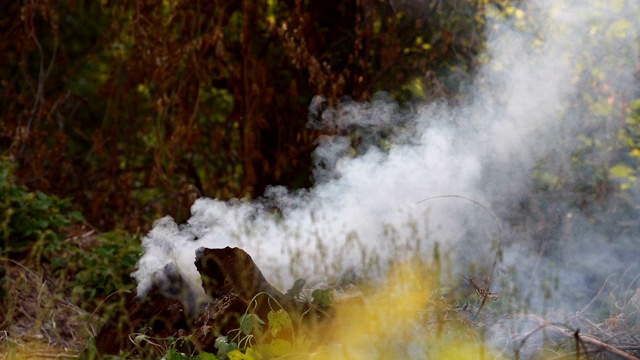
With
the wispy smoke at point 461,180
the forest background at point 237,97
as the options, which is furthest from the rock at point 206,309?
the forest background at point 237,97

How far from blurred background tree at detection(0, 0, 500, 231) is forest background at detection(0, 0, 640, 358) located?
12 mm

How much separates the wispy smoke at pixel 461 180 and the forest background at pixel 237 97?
11 cm

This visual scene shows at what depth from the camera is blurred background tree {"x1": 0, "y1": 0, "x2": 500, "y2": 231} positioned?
650 centimetres

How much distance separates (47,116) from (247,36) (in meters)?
1.80

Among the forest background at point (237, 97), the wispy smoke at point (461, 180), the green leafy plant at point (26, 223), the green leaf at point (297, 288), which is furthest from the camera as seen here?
the forest background at point (237, 97)

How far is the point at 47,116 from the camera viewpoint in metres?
7.01

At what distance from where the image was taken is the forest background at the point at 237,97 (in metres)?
6.23

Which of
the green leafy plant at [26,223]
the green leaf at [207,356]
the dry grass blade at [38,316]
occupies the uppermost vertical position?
the green leaf at [207,356]

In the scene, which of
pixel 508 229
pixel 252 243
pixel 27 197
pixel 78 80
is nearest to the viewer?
pixel 252 243

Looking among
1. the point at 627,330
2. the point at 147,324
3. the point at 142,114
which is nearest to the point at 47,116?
the point at 142,114

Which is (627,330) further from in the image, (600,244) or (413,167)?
(600,244)

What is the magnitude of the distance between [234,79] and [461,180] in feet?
7.55

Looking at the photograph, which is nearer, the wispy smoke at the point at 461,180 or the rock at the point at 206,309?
→ the rock at the point at 206,309

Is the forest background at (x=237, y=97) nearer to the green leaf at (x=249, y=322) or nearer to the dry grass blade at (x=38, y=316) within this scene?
the dry grass blade at (x=38, y=316)
